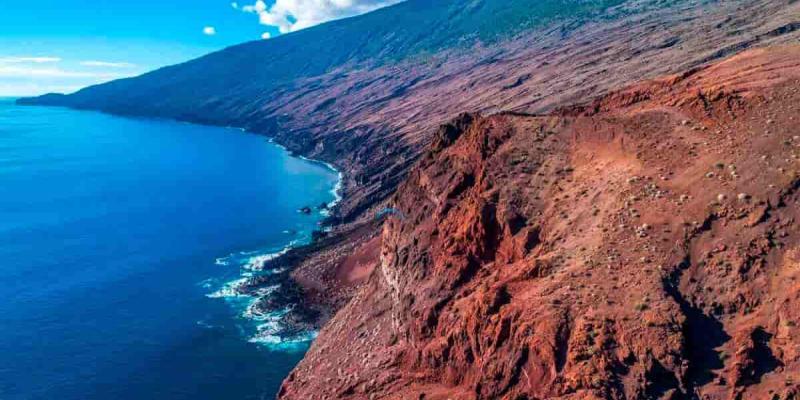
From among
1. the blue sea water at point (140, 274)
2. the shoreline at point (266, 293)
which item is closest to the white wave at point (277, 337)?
the shoreline at point (266, 293)

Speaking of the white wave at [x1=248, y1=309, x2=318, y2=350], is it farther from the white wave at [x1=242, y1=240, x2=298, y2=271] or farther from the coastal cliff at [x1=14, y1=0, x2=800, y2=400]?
the white wave at [x1=242, y1=240, x2=298, y2=271]

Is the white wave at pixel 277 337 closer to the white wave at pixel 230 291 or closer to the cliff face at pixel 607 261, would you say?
the white wave at pixel 230 291

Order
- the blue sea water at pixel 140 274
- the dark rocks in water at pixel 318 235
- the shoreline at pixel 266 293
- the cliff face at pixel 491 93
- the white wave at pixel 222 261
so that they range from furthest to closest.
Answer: the dark rocks in water at pixel 318 235
the white wave at pixel 222 261
the cliff face at pixel 491 93
the shoreline at pixel 266 293
the blue sea water at pixel 140 274

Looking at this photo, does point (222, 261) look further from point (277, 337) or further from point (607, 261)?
point (607, 261)

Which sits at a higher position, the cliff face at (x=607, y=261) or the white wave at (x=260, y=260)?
the cliff face at (x=607, y=261)

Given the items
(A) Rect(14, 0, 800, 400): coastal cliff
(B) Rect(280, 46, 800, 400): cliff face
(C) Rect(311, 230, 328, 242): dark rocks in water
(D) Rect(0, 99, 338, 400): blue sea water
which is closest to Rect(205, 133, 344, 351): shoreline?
(C) Rect(311, 230, 328, 242): dark rocks in water

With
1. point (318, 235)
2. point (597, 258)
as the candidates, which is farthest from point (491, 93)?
point (597, 258)
